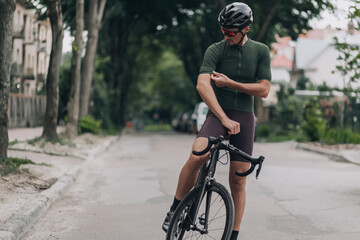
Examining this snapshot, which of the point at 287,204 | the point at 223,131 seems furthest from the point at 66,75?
the point at 223,131

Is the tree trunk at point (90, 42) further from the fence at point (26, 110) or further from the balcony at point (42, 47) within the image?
the balcony at point (42, 47)

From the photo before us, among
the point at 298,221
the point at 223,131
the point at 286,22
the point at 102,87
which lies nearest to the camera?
the point at 223,131

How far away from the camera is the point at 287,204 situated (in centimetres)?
786

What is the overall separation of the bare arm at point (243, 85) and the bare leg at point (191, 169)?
1.42ft

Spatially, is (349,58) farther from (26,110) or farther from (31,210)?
(26,110)

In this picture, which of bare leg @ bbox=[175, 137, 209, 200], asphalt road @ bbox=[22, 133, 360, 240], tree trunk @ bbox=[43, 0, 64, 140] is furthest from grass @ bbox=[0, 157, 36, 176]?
tree trunk @ bbox=[43, 0, 64, 140]

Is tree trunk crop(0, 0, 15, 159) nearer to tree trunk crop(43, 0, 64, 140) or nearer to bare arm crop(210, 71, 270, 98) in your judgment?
bare arm crop(210, 71, 270, 98)

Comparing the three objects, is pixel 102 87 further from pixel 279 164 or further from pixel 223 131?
pixel 223 131

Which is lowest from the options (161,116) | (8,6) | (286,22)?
(161,116)

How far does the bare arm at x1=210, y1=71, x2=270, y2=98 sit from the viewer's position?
449 cm

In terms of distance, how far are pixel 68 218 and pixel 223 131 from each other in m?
3.05

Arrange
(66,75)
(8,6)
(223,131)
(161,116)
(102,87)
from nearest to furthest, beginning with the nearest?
1. (223,131)
2. (8,6)
3. (66,75)
4. (102,87)
5. (161,116)

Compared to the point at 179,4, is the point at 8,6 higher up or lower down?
lower down

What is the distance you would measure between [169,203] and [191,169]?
11.0 feet
